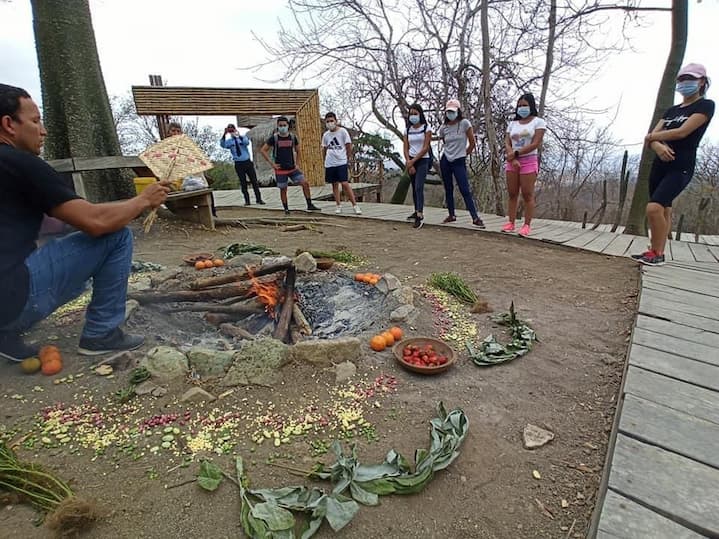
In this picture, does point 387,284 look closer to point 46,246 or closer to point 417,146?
point 46,246

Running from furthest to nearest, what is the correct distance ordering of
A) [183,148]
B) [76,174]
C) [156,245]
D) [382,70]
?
[382,70]
[156,245]
[76,174]
[183,148]

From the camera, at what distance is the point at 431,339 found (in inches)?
92.0

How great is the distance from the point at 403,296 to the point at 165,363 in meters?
1.62

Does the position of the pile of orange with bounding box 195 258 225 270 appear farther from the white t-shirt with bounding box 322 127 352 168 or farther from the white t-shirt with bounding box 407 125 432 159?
the white t-shirt with bounding box 322 127 352 168

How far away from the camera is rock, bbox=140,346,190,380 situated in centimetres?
197

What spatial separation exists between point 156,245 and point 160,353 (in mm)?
3584

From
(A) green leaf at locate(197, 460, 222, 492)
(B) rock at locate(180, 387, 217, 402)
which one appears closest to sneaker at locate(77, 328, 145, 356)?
(B) rock at locate(180, 387, 217, 402)

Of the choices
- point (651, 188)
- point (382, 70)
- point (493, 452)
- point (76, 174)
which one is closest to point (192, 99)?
point (382, 70)

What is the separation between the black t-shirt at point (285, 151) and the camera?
23.2 feet

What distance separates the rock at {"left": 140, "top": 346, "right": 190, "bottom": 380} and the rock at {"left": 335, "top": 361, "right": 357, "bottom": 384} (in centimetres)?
76

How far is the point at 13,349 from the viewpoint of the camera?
2043 millimetres

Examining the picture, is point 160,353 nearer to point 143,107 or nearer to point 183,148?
point 183,148

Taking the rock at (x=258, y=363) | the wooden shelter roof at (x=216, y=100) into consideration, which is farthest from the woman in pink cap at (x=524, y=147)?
the wooden shelter roof at (x=216, y=100)

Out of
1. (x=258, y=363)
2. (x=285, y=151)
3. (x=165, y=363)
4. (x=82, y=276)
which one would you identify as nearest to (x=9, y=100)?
(x=82, y=276)
